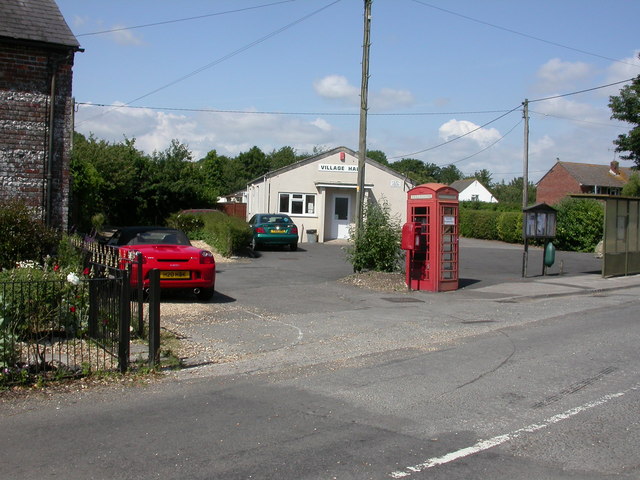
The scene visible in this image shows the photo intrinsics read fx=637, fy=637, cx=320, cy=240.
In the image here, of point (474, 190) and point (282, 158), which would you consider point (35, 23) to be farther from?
point (474, 190)

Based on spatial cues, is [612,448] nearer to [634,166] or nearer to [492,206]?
[634,166]

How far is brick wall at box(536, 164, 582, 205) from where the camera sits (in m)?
65.6

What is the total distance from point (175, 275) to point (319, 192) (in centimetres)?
2215

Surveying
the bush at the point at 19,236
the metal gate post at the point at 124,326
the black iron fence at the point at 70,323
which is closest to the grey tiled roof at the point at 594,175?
the bush at the point at 19,236

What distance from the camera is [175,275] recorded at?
1199 centimetres

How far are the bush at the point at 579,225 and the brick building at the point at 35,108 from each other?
2740 centimetres

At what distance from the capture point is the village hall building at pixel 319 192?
33.5m

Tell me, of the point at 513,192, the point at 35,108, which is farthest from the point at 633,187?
the point at 35,108

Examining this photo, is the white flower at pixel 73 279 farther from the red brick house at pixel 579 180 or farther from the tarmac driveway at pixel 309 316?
the red brick house at pixel 579 180

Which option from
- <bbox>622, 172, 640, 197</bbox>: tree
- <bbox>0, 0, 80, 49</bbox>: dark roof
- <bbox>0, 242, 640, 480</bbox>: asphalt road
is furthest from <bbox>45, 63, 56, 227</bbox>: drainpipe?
<bbox>622, 172, 640, 197</bbox>: tree

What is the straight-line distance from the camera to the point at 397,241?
57.4 feet

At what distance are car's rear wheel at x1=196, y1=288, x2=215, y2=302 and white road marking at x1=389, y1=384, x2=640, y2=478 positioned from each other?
7938 mm

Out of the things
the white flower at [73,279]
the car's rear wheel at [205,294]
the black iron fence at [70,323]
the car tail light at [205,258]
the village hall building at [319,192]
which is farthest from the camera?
the village hall building at [319,192]

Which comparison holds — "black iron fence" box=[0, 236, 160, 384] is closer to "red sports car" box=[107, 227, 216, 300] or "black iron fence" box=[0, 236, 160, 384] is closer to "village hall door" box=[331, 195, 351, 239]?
"red sports car" box=[107, 227, 216, 300]
